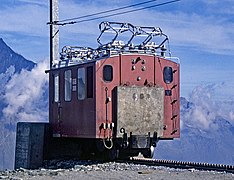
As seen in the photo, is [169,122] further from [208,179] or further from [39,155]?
[208,179]

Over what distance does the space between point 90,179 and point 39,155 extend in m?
9.18

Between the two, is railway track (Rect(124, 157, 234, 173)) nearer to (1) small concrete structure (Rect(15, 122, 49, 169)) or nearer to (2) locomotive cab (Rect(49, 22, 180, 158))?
(2) locomotive cab (Rect(49, 22, 180, 158))

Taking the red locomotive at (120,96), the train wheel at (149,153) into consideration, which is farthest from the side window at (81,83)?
the train wheel at (149,153)

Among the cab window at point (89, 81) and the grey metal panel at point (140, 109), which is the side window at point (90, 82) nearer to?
the cab window at point (89, 81)

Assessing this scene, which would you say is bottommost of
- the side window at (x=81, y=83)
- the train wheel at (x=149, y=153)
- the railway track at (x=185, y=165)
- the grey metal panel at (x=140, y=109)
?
the railway track at (x=185, y=165)

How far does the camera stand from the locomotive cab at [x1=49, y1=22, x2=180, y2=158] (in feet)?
69.2

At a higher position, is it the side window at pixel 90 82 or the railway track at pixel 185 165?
the side window at pixel 90 82

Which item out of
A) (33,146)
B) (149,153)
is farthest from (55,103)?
(149,153)

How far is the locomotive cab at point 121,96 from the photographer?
21078 mm

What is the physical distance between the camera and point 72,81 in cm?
2227

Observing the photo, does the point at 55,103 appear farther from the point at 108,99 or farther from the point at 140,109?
the point at 140,109

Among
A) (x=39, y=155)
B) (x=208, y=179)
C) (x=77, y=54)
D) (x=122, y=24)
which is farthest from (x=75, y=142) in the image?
(x=208, y=179)

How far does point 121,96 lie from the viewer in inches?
837

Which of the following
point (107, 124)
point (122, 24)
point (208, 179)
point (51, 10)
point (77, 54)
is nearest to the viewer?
point (208, 179)
